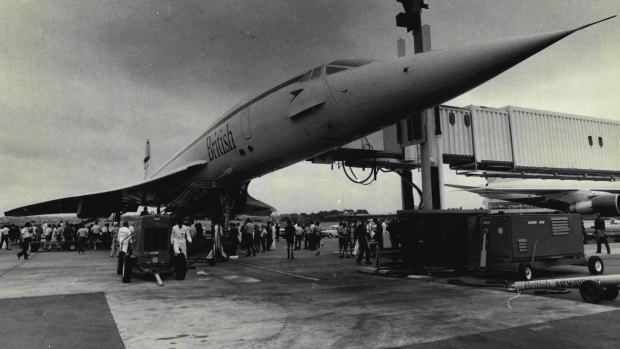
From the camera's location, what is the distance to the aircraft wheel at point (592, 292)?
620cm

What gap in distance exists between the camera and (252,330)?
16.2ft

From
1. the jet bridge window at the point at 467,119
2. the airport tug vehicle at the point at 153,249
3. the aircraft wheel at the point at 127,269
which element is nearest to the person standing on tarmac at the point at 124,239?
the airport tug vehicle at the point at 153,249

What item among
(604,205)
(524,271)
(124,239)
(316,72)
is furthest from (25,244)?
(604,205)

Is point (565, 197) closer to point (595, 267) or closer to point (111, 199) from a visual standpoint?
point (595, 267)

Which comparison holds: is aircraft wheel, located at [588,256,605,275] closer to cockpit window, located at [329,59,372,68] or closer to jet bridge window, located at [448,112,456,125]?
cockpit window, located at [329,59,372,68]

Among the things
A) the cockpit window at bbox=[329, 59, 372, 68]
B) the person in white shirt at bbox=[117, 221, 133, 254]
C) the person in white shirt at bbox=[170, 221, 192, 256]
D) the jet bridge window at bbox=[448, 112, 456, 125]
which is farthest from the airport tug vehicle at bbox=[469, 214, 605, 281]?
the jet bridge window at bbox=[448, 112, 456, 125]

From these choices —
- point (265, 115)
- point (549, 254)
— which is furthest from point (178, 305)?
point (549, 254)

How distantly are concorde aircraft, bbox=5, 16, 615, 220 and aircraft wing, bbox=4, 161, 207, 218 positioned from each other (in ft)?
0.39

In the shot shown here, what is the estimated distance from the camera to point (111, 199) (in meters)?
17.4

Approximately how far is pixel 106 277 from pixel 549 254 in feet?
35.6

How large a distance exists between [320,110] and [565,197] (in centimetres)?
2564

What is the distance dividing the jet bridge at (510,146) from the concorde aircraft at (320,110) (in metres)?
4.65

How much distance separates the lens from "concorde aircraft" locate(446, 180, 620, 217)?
23.2 m

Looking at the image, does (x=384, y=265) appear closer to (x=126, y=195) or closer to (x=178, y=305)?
(x=178, y=305)
